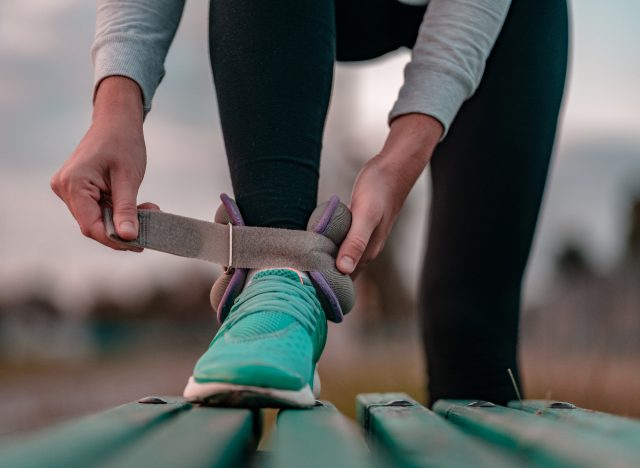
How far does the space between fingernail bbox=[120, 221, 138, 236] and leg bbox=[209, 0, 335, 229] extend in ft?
0.66

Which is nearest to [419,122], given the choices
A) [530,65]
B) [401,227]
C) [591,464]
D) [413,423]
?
[530,65]

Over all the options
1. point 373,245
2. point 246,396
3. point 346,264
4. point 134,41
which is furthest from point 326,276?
point 134,41

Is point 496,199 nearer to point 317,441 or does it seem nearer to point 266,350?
point 266,350

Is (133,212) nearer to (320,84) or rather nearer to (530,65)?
(320,84)

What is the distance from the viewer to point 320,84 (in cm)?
129

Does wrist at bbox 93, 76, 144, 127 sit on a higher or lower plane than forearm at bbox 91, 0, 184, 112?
lower

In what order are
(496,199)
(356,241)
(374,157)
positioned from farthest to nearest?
(496,199) → (374,157) → (356,241)

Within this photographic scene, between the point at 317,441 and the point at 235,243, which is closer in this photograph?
the point at 317,441

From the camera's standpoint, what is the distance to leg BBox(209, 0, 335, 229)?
1227 mm

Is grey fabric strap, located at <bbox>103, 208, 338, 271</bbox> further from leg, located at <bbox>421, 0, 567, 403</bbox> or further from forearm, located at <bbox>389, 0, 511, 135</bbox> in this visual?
leg, located at <bbox>421, 0, 567, 403</bbox>

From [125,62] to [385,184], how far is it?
52cm

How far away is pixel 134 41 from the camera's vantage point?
137 centimetres

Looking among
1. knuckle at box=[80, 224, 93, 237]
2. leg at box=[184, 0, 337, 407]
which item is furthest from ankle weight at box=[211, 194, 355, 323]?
knuckle at box=[80, 224, 93, 237]

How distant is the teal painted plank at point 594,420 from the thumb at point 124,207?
24.9 inches
